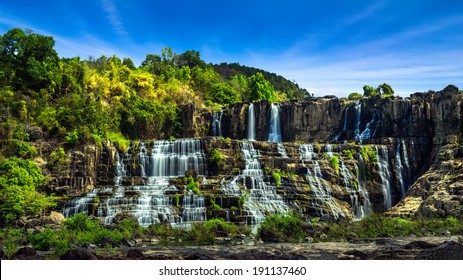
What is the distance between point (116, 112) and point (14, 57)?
10824 millimetres

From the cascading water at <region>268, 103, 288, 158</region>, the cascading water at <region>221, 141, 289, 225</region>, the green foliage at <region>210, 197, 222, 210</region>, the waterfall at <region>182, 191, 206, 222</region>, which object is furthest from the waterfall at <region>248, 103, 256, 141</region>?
the green foliage at <region>210, 197, 222, 210</region>

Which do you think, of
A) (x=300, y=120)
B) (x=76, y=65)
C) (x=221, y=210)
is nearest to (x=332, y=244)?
(x=221, y=210)

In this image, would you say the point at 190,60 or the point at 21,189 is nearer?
the point at 21,189

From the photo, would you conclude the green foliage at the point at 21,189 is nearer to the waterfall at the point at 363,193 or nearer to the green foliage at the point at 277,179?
the green foliage at the point at 277,179

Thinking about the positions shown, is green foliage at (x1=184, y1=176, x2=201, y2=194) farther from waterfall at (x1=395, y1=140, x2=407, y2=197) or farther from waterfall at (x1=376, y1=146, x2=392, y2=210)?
waterfall at (x1=395, y1=140, x2=407, y2=197)

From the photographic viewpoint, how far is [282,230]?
24.2 m

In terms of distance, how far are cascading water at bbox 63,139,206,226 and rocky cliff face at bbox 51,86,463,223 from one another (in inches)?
3.4

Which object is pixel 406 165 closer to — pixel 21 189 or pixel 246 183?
pixel 246 183

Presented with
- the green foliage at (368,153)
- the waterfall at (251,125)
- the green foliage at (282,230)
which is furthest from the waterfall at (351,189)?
the waterfall at (251,125)

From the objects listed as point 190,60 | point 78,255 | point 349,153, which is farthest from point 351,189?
point 190,60

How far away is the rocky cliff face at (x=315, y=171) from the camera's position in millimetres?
33688

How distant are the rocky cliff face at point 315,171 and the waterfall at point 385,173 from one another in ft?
0.30

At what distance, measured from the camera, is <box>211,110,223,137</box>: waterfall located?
181ft

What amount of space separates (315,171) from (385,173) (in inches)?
311
